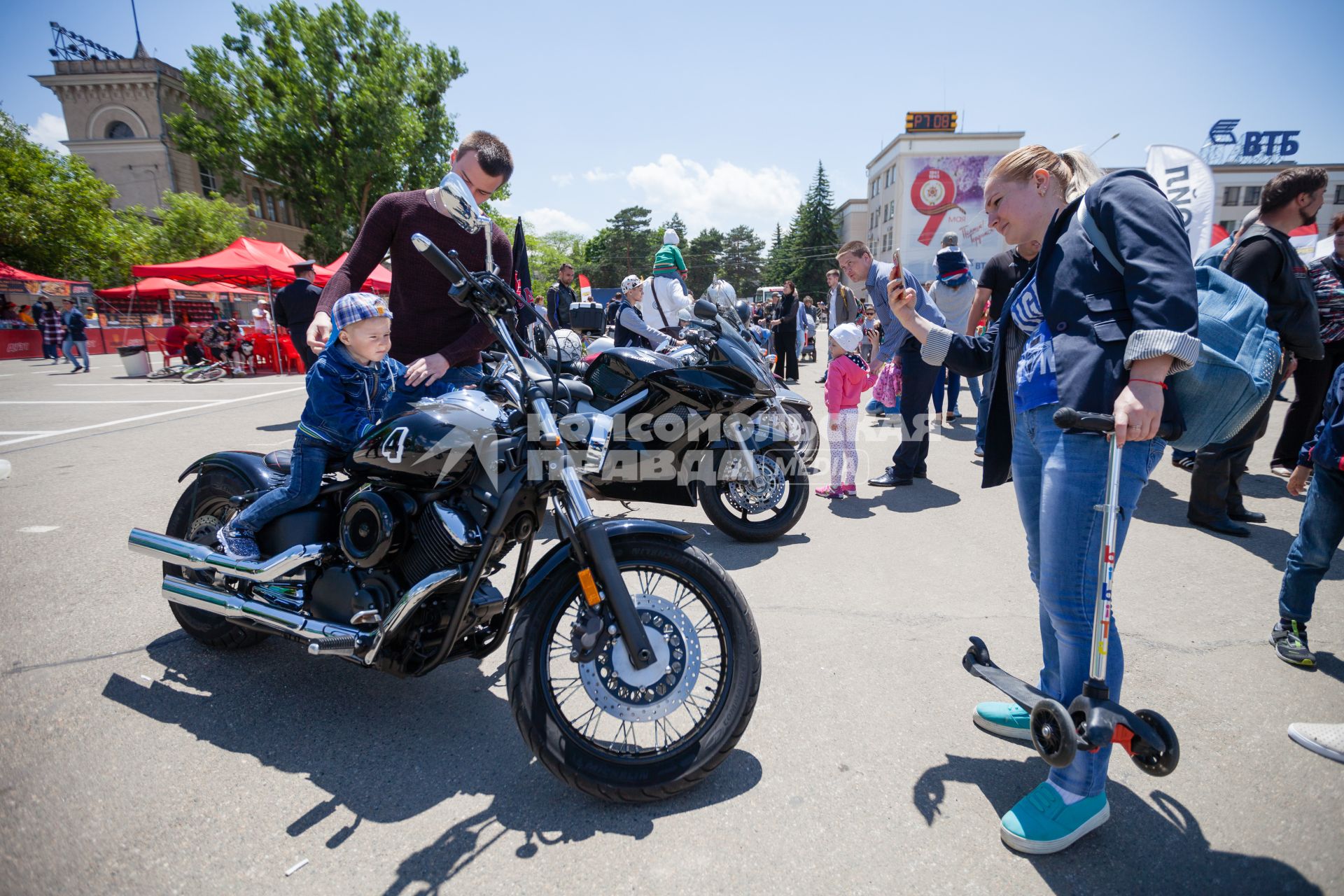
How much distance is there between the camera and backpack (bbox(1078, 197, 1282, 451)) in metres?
1.62

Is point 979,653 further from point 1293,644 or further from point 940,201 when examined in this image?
point 940,201

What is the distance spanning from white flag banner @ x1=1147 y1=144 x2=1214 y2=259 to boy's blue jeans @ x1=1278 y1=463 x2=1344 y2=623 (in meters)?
3.10

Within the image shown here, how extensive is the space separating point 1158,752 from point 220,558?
10.2 ft

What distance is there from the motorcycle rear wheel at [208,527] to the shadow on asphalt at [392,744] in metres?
0.09

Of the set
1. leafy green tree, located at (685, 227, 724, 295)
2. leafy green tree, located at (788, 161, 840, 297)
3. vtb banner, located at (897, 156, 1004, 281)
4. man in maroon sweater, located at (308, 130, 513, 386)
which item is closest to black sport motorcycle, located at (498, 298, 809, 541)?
man in maroon sweater, located at (308, 130, 513, 386)

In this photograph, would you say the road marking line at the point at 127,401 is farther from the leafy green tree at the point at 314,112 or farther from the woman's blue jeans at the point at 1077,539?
the leafy green tree at the point at 314,112

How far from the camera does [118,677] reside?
276 centimetres

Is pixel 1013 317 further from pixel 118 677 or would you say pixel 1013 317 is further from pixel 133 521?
pixel 133 521

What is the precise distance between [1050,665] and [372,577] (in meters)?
2.36

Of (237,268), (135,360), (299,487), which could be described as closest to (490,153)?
(299,487)

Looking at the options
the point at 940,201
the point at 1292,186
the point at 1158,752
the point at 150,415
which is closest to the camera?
the point at 1158,752

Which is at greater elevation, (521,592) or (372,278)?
(372,278)

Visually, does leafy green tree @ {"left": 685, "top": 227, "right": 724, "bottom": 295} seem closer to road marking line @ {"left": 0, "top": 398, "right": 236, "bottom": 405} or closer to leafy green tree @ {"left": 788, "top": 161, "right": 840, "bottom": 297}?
leafy green tree @ {"left": 788, "top": 161, "right": 840, "bottom": 297}

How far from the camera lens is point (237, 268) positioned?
15219mm
